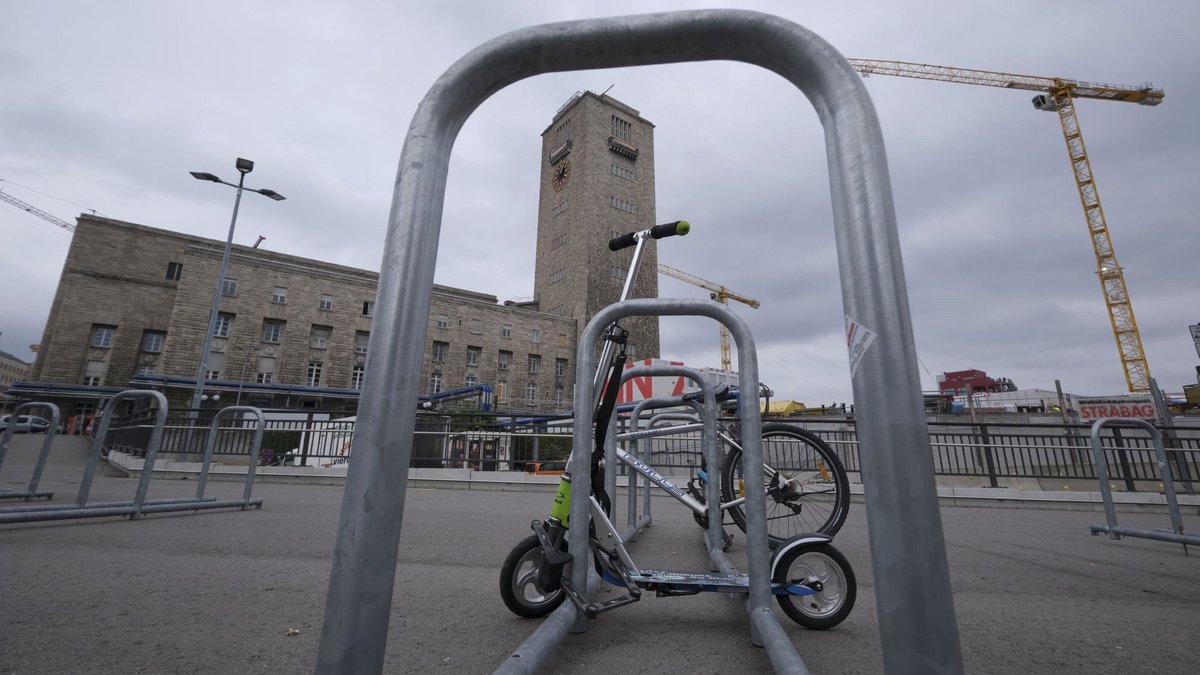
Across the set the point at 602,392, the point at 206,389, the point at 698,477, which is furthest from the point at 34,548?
the point at 206,389

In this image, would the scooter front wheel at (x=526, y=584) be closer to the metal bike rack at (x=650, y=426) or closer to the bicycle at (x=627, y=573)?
the bicycle at (x=627, y=573)

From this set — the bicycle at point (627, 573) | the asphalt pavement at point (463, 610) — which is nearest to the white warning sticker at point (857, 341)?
the asphalt pavement at point (463, 610)

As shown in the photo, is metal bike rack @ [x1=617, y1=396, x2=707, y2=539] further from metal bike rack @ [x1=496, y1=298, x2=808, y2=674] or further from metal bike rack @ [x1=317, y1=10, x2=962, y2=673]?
metal bike rack @ [x1=317, y1=10, x2=962, y2=673]

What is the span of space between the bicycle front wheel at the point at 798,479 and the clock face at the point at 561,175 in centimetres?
5800

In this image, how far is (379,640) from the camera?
85 cm

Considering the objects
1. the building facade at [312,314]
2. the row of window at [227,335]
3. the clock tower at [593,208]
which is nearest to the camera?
the building facade at [312,314]

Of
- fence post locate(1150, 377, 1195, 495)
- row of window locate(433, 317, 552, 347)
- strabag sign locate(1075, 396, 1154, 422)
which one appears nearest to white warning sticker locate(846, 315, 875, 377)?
fence post locate(1150, 377, 1195, 495)

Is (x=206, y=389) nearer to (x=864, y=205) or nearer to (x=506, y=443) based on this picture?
(x=506, y=443)

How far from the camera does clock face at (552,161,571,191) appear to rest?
59.7 meters

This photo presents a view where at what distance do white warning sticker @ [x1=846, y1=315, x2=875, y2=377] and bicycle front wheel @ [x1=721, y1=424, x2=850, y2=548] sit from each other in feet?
10.2

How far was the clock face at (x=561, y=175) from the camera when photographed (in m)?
59.7

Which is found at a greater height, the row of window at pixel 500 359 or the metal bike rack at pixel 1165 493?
the row of window at pixel 500 359

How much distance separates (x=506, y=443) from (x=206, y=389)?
35.5m

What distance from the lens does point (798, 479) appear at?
164 inches
